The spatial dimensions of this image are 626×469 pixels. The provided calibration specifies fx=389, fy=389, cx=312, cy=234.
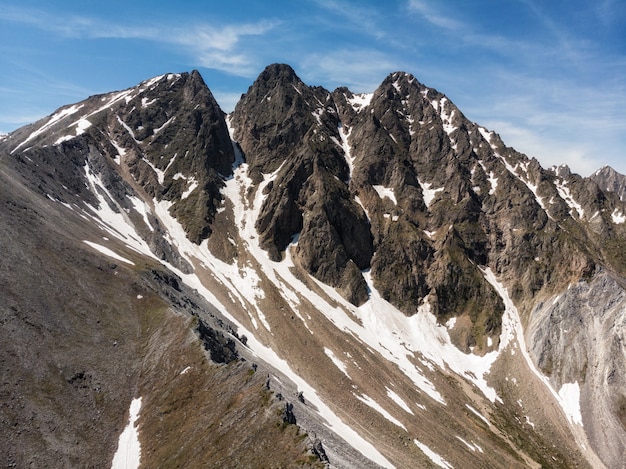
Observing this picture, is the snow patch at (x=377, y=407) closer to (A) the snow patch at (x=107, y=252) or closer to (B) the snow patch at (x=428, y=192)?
(A) the snow patch at (x=107, y=252)

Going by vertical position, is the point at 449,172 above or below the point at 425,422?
above

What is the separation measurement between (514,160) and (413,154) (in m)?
51.5

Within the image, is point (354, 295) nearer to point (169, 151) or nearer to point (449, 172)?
point (449, 172)

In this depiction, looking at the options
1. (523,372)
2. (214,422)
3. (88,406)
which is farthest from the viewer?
(523,372)

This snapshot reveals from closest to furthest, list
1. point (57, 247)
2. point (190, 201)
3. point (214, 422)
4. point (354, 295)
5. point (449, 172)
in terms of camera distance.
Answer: point (214, 422) → point (57, 247) → point (354, 295) → point (190, 201) → point (449, 172)

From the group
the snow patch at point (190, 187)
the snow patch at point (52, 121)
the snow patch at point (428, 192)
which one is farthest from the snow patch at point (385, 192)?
the snow patch at point (52, 121)

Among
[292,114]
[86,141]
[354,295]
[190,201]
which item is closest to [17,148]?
[86,141]

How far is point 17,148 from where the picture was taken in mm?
164250

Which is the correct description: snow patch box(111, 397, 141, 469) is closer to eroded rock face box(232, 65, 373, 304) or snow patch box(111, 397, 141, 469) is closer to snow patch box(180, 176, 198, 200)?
eroded rock face box(232, 65, 373, 304)

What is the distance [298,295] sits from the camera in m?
116

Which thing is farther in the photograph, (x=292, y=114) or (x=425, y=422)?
(x=292, y=114)

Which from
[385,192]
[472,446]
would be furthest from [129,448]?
[385,192]

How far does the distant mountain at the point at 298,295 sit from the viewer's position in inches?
1800

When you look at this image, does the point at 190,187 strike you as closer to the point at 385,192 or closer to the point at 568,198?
the point at 385,192
